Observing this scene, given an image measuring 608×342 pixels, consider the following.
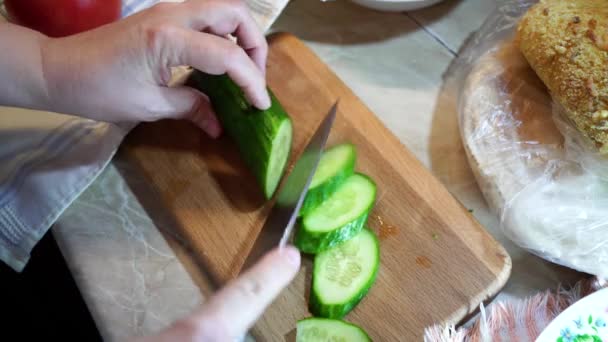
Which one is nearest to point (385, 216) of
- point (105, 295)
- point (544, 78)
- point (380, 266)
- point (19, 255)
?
point (380, 266)

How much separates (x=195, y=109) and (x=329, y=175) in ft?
1.20

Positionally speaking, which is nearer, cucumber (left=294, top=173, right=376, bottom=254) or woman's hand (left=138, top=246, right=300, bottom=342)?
woman's hand (left=138, top=246, right=300, bottom=342)

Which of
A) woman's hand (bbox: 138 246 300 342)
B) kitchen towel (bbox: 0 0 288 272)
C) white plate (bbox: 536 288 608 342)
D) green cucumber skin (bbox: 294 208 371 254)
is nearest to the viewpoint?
woman's hand (bbox: 138 246 300 342)

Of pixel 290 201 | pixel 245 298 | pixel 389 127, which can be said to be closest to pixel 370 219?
pixel 290 201

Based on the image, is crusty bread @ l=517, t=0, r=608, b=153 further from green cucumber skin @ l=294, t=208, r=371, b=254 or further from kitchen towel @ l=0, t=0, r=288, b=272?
kitchen towel @ l=0, t=0, r=288, b=272

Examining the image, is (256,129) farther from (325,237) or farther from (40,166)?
(40,166)

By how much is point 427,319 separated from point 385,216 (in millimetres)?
233

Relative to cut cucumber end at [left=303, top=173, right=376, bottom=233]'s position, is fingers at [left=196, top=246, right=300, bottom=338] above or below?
above

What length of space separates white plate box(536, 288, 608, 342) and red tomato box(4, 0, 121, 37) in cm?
121

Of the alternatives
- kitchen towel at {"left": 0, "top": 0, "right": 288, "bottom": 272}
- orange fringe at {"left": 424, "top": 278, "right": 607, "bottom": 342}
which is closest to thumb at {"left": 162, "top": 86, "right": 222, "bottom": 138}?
kitchen towel at {"left": 0, "top": 0, "right": 288, "bottom": 272}

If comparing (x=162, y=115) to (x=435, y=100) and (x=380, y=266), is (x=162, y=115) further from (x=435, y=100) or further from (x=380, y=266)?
(x=435, y=100)

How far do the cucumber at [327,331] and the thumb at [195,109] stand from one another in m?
0.51

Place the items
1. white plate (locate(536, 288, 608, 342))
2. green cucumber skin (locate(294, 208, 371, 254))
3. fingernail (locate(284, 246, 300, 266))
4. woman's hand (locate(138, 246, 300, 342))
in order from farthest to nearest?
green cucumber skin (locate(294, 208, 371, 254))
white plate (locate(536, 288, 608, 342))
fingernail (locate(284, 246, 300, 266))
woman's hand (locate(138, 246, 300, 342))

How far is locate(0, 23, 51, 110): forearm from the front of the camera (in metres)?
0.97
